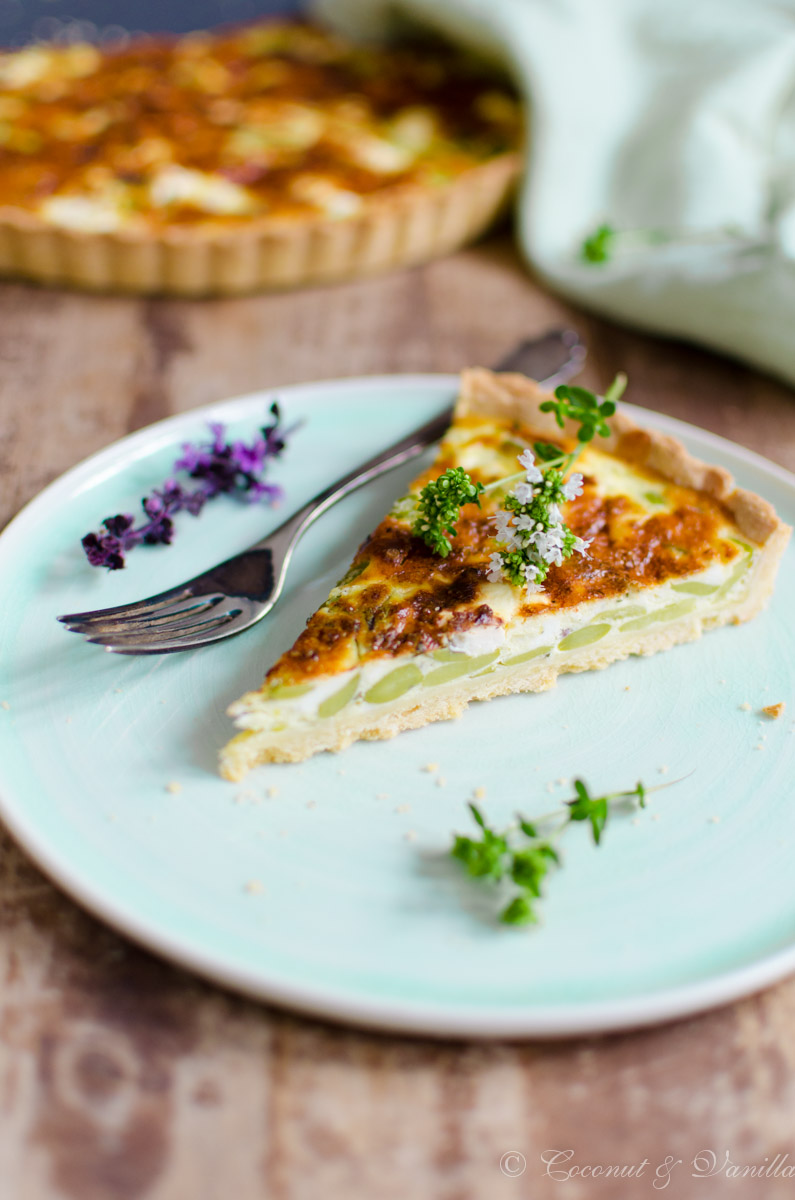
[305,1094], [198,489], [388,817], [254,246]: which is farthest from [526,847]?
[254,246]

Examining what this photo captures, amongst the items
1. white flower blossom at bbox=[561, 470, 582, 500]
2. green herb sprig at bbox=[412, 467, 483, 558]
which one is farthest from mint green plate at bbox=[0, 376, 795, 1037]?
white flower blossom at bbox=[561, 470, 582, 500]

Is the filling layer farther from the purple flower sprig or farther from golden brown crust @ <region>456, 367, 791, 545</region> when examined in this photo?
the purple flower sprig

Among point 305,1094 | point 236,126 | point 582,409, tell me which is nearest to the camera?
point 305,1094

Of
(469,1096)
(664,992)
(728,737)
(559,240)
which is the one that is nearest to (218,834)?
(469,1096)

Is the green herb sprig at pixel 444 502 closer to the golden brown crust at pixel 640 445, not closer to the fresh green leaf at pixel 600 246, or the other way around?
the golden brown crust at pixel 640 445

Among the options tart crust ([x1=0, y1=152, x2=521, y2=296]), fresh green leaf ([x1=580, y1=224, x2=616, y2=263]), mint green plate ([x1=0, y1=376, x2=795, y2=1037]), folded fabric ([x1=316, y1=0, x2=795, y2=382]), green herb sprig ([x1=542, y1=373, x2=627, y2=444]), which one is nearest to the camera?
mint green plate ([x1=0, y1=376, x2=795, y2=1037])

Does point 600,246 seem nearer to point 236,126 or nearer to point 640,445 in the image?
point 640,445
